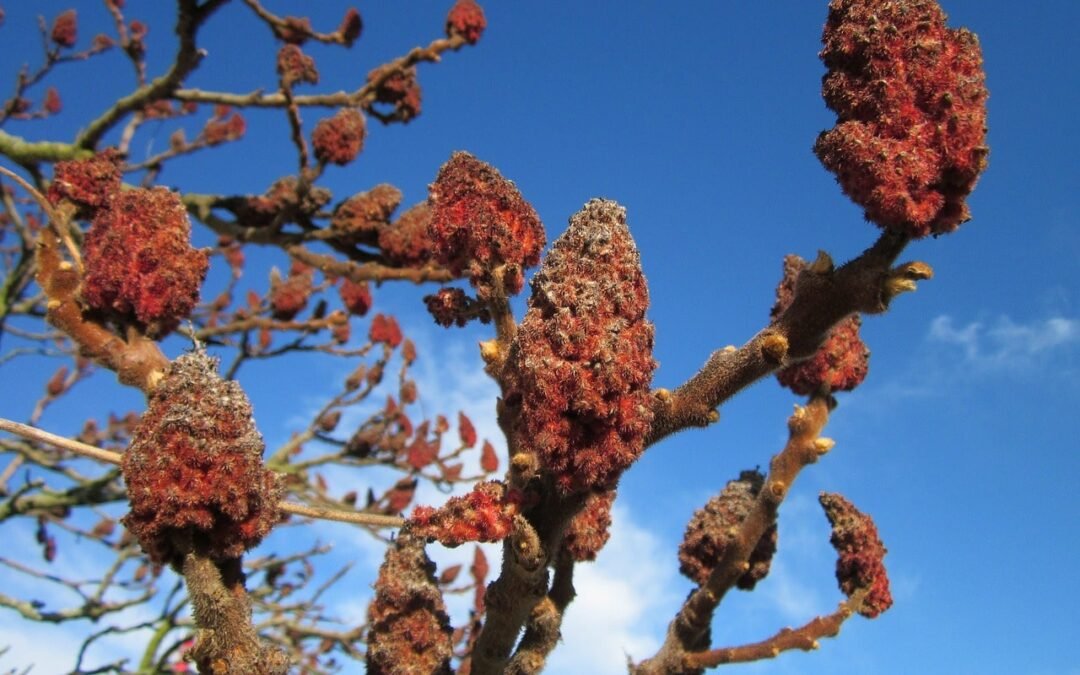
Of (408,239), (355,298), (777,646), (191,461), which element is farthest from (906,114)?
(355,298)

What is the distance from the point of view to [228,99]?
18.9 ft

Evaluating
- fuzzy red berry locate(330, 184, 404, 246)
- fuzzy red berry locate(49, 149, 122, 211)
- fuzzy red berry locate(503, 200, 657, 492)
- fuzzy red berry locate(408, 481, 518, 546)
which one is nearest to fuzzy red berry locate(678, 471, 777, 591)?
fuzzy red berry locate(408, 481, 518, 546)

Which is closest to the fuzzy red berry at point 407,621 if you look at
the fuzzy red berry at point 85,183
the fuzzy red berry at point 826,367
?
the fuzzy red berry at point 85,183

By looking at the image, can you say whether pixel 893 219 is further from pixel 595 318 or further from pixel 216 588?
pixel 216 588

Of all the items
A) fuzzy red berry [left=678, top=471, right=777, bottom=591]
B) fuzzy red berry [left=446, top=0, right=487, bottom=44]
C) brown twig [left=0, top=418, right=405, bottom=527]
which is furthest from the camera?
fuzzy red berry [left=446, top=0, right=487, bottom=44]

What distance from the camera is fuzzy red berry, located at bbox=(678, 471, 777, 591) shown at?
3980mm

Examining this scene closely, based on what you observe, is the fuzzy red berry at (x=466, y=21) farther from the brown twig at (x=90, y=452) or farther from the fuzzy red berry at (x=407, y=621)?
the brown twig at (x=90, y=452)

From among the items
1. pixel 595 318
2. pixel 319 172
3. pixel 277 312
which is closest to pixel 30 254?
pixel 277 312

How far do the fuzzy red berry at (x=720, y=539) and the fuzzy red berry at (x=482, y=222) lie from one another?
6.95 feet

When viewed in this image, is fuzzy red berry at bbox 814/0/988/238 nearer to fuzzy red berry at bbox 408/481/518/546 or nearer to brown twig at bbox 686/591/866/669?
fuzzy red berry at bbox 408/481/518/546

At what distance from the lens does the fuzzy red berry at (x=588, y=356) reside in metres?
1.83

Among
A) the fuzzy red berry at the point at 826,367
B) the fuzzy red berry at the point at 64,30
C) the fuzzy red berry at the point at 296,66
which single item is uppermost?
the fuzzy red berry at the point at 64,30

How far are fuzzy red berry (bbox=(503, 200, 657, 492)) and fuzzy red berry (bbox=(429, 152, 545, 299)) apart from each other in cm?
35

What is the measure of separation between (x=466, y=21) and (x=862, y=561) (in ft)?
14.5
